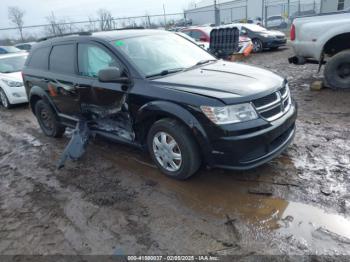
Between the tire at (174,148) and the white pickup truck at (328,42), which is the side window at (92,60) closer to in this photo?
the tire at (174,148)

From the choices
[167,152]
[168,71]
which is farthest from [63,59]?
[167,152]

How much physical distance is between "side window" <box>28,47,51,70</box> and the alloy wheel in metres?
2.78

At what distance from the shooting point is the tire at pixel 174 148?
326 cm

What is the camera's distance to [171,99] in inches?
129

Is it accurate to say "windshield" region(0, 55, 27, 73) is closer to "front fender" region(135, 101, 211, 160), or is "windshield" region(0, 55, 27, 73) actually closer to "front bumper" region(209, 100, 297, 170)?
"front fender" region(135, 101, 211, 160)

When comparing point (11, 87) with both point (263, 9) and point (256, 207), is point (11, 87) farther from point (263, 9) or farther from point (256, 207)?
point (263, 9)

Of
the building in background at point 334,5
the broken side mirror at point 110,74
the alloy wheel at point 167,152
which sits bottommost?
the alloy wheel at point 167,152

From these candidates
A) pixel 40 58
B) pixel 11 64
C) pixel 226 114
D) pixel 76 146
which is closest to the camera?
pixel 226 114

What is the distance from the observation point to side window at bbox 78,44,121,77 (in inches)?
154

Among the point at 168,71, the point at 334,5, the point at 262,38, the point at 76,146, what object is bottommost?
the point at 76,146

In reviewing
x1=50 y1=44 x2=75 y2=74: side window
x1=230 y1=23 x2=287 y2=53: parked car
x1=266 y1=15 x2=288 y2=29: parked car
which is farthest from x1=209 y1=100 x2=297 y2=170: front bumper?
x1=266 y1=15 x2=288 y2=29: parked car

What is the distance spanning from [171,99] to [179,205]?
3.77ft

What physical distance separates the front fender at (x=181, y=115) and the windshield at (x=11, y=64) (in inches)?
274

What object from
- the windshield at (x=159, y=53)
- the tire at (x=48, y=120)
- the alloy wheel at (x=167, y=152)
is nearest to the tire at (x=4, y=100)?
the tire at (x=48, y=120)
